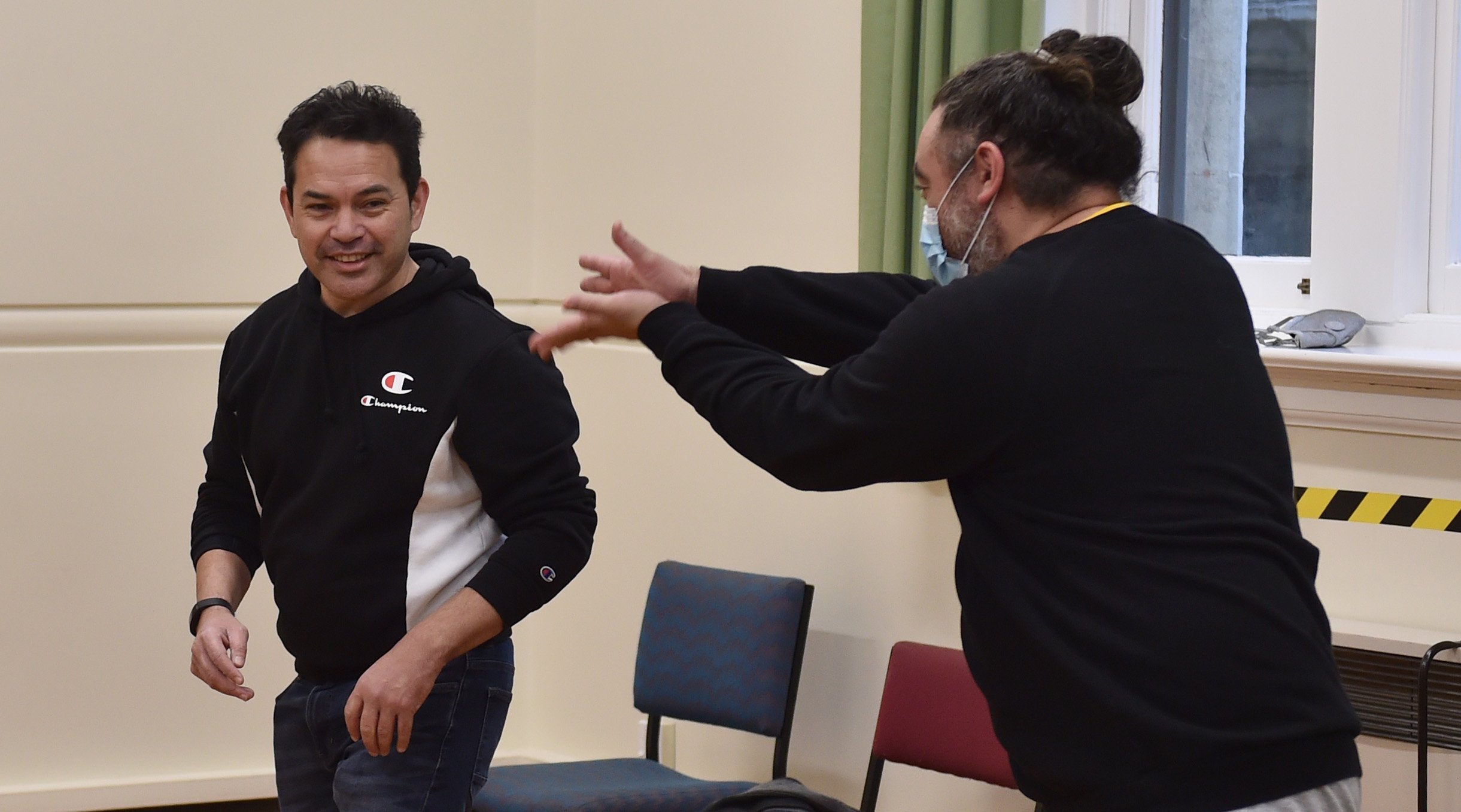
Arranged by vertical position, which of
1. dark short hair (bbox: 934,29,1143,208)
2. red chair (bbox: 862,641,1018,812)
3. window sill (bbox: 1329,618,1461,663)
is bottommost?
red chair (bbox: 862,641,1018,812)

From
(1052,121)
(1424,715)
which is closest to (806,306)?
(1052,121)

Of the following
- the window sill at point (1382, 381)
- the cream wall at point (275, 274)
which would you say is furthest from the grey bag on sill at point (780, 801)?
the cream wall at point (275, 274)

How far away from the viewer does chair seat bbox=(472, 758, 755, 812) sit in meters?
2.90

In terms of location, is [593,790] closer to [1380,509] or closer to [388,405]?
[388,405]

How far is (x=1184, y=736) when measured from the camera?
1.31m

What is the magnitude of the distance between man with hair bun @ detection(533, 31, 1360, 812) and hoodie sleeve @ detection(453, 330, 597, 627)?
50 centimetres

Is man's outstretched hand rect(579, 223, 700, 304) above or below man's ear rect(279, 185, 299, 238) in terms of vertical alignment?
below

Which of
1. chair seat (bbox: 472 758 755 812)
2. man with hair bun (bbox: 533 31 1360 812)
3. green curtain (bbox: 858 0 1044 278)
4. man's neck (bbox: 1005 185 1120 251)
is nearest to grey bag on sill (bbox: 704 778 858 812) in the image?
man with hair bun (bbox: 533 31 1360 812)

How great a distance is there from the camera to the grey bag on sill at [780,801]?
6.03 feet

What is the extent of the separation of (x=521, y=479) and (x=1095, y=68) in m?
0.90

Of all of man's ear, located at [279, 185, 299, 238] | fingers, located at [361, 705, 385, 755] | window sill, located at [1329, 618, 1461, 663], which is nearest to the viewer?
fingers, located at [361, 705, 385, 755]

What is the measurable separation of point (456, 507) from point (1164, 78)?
1897 mm

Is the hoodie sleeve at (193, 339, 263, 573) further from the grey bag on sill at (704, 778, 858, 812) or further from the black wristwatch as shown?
the grey bag on sill at (704, 778, 858, 812)

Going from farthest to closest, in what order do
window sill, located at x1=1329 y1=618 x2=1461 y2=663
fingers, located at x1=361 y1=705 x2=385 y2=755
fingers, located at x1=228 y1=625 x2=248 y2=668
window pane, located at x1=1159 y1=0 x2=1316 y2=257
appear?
window pane, located at x1=1159 y1=0 x2=1316 y2=257 → window sill, located at x1=1329 y1=618 x2=1461 y2=663 → fingers, located at x1=228 y1=625 x2=248 y2=668 → fingers, located at x1=361 y1=705 x2=385 y2=755
